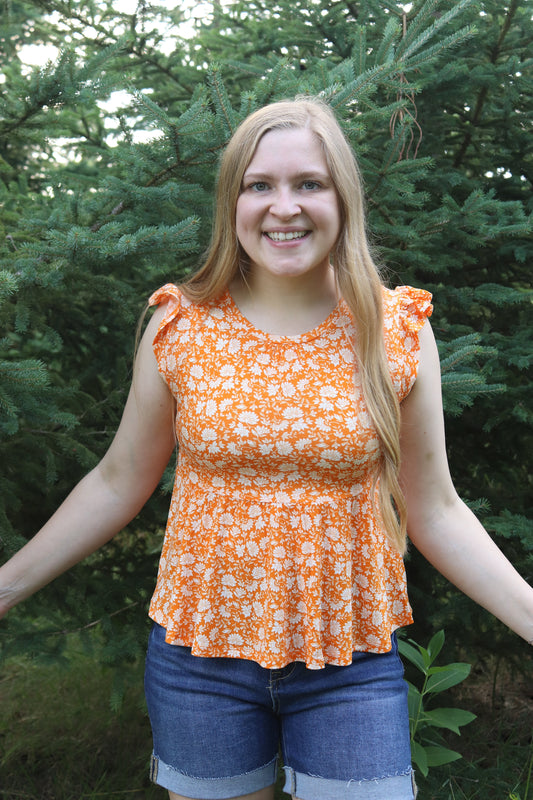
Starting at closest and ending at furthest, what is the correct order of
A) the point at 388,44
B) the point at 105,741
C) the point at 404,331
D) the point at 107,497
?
the point at 404,331, the point at 107,497, the point at 388,44, the point at 105,741

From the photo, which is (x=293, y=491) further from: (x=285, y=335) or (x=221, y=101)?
(x=221, y=101)

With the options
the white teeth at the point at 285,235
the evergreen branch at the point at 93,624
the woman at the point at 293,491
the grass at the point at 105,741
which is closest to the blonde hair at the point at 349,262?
the woman at the point at 293,491

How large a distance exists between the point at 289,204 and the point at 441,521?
772 mm

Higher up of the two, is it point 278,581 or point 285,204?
point 285,204

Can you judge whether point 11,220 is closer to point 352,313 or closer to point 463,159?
point 352,313

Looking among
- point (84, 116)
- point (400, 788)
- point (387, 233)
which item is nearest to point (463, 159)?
point (387, 233)

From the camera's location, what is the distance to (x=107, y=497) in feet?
5.77

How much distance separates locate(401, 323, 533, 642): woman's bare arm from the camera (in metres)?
1.64

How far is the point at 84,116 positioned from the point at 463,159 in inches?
63.5

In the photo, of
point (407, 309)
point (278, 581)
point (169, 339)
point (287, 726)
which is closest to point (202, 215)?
point (169, 339)

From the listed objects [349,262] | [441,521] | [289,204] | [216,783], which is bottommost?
[216,783]

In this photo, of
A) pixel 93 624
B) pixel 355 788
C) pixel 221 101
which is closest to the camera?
pixel 355 788

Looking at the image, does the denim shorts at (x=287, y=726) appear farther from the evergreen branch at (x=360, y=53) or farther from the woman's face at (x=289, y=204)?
the evergreen branch at (x=360, y=53)

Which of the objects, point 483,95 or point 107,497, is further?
point 483,95
